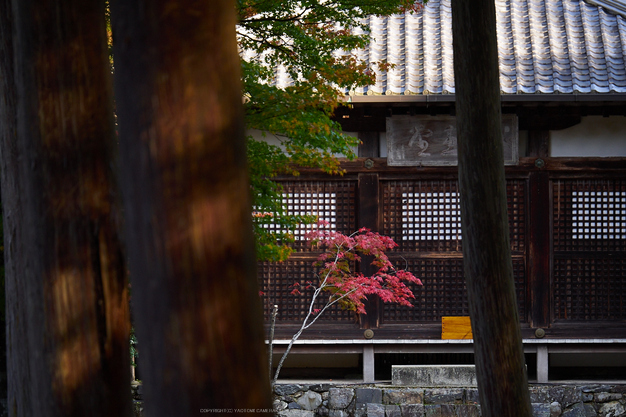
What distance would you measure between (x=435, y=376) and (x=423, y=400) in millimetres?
379

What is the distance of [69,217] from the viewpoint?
7.61ft

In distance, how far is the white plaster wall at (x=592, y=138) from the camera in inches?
360

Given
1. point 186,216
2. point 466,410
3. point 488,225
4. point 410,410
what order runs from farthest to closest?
point 410,410 → point 466,410 → point 488,225 → point 186,216

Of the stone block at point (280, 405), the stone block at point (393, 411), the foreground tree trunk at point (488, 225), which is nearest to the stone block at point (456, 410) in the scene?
the stone block at point (393, 411)

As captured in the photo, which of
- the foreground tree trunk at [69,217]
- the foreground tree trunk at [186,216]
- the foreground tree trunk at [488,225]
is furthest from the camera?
the foreground tree trunk at [488,225]

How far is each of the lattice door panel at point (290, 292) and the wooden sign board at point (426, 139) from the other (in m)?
2.06

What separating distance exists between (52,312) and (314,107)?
13.1ft

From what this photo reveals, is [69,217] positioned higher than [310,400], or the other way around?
[69,217]

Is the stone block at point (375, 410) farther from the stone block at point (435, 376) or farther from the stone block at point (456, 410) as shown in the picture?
the stone block at point (456, 410)

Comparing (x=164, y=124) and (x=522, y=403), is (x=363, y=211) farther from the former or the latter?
(x=164, y=124)

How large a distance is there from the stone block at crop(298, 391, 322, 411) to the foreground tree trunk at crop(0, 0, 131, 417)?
7143mm

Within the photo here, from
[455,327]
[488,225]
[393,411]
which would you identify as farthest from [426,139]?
[488,225]

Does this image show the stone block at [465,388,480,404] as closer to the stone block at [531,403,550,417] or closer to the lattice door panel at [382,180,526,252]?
the stone block at [531,403,550,417]

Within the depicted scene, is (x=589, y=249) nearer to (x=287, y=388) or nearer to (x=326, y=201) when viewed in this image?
(x=326, y=201)
